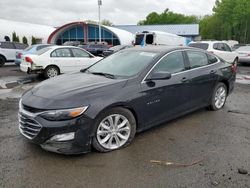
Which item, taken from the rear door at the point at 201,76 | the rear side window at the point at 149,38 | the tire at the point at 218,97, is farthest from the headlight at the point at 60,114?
the rear side window at the point at 149,38

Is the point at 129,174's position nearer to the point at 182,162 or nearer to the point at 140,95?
the point at 182,162

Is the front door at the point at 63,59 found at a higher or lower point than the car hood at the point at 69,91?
higher

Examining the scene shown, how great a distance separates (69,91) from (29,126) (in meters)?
0.74

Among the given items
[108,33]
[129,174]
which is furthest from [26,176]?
[108,33]

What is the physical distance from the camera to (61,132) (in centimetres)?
358

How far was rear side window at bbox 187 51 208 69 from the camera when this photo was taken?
541cm

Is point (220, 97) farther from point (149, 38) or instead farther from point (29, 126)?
point (149, 38)

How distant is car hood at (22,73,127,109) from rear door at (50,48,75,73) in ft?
22.7

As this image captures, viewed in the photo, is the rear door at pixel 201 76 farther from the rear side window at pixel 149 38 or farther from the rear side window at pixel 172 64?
the rear side window at pixel 149 38

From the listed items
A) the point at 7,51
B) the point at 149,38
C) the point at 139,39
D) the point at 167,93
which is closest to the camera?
the point at 167,93

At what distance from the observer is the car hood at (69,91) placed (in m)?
3.66

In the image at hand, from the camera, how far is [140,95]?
423 centimetres

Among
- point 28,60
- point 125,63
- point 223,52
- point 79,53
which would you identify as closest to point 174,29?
point 223,52

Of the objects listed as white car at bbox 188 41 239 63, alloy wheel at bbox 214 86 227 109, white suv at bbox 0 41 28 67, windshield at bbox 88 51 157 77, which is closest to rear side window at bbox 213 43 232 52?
white car at bbox 188 41 239 63
